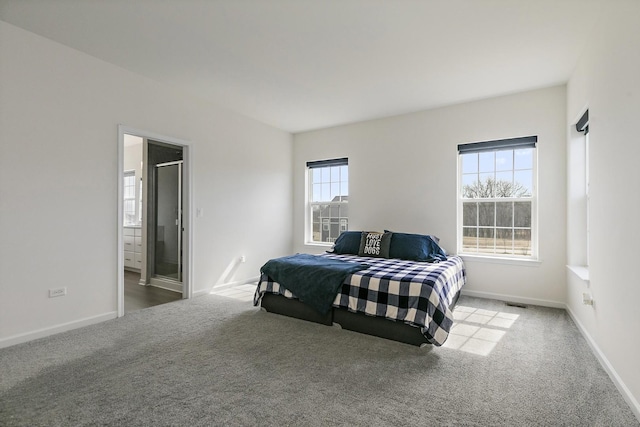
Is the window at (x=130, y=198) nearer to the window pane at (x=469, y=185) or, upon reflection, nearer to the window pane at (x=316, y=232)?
the window pane at (x=316, y=232)

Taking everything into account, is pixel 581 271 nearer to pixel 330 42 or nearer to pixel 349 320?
pixel 349 320

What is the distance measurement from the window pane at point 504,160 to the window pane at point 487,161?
0.20ft

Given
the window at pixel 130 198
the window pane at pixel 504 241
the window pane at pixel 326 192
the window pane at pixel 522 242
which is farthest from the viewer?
the window at pixel 130 198

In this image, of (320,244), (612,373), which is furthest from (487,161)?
(320,244)

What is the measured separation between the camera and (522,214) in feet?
13.8

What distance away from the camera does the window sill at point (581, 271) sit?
3.03m

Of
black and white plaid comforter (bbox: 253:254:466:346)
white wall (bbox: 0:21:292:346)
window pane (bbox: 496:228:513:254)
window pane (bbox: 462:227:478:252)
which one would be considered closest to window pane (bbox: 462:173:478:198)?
window pane (bbox: 462:227:478:252)

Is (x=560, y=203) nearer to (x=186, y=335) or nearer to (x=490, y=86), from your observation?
(x=490, y=86)

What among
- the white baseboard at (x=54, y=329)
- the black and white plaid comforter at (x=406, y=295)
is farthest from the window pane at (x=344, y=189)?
the white baseboard at (x=54, y=329)

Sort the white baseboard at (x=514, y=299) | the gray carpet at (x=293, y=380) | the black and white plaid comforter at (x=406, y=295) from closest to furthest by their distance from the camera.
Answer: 1. the gray carpet at (x=293, y=380)
2. the black and white plaid comforter at (x=406, y=295)
3. the white baseboard at (x=514, y=299)

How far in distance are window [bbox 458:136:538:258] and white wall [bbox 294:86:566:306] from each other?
14cm

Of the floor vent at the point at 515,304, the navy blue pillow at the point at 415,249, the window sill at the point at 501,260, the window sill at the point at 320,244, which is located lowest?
the floor vent at the point at 515,304

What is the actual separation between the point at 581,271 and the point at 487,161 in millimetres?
1772

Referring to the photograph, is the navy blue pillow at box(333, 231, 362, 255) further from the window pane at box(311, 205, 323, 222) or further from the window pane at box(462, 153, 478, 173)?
the window pane at box(462, 153, 478, 173)
